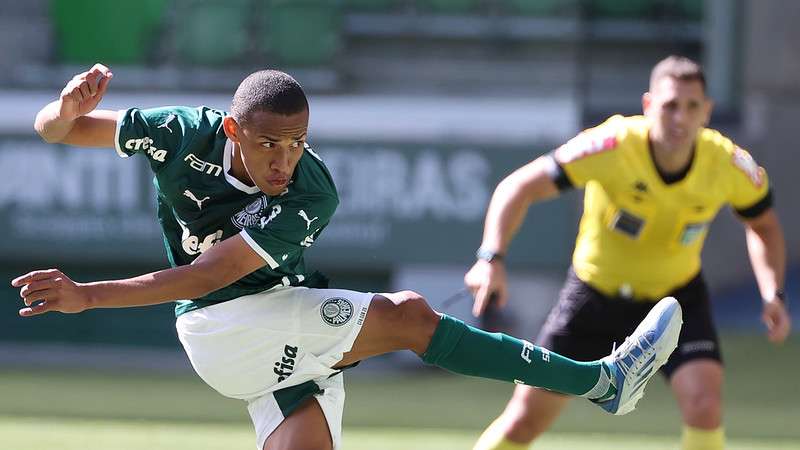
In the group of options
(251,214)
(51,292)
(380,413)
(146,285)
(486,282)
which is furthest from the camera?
(380,413)

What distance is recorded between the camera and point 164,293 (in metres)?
4.27

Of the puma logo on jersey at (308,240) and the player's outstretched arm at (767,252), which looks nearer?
the puma logo on jersey at (308,240)

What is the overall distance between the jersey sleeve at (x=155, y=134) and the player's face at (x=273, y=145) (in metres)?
0.31

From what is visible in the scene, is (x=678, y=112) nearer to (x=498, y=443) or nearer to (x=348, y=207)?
(x=498, y=443)

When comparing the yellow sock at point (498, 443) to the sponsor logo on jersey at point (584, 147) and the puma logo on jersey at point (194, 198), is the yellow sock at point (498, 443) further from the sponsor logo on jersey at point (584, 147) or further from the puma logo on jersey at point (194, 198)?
the puma logo on jersey at point (194, 198)

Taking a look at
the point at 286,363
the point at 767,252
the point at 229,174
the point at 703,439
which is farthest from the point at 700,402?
the point at 229,174

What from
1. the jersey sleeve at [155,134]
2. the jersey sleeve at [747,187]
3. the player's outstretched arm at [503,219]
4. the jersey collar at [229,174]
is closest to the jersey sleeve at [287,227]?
the jersey collar at [229,174]

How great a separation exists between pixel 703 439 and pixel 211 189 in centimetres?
235

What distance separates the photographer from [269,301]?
188 inches

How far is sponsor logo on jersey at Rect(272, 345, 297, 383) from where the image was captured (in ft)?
15.6

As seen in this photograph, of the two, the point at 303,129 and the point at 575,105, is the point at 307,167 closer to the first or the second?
the point at 303,129

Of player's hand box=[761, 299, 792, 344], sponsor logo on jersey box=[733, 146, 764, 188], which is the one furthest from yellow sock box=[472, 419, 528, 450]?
sponsor logo on jersey box=[733, 146, 764, 188]

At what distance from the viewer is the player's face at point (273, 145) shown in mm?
4441

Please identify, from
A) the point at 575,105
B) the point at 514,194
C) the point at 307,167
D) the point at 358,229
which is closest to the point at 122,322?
the point at 358,229
